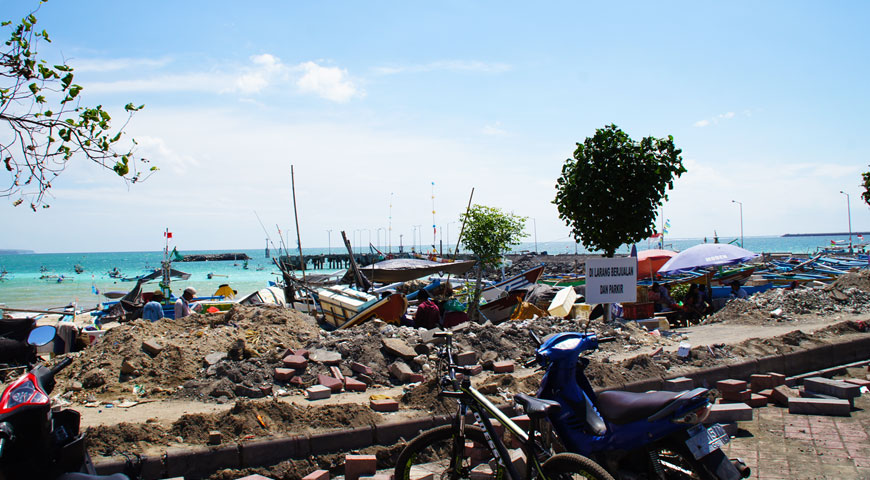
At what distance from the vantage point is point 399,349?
7910 mm

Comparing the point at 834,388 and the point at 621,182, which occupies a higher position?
the point at 621,182

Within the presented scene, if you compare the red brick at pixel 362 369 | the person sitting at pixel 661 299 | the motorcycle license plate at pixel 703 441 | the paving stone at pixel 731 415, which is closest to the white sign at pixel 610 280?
the paving stone at pixel 731 415

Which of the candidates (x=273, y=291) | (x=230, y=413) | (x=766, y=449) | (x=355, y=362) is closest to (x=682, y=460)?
(x=766, y=449)

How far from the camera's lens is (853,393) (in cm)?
630

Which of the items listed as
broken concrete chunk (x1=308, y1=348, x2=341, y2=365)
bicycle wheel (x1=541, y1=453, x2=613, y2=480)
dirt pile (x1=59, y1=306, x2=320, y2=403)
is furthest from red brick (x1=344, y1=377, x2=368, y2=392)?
bicycle wheel (x1=541, y1=453, x2=613, y2=480)

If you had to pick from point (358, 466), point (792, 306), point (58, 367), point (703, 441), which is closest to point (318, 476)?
point (358, 466)

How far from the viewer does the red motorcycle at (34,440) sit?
9.09 feet

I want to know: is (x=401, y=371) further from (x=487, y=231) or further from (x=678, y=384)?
(x=487, y=231)

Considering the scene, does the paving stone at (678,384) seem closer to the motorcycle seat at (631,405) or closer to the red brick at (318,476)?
the motorcycle seat at (631,405)

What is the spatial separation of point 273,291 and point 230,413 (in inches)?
740

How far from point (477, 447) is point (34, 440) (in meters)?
2.56

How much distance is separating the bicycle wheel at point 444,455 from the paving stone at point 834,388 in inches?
182

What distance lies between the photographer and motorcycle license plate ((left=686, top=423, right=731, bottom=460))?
340cm

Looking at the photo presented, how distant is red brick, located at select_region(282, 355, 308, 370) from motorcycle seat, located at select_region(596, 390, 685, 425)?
4.46 m
